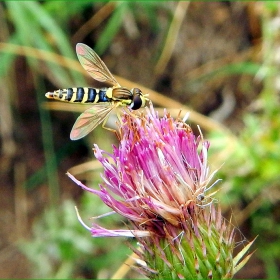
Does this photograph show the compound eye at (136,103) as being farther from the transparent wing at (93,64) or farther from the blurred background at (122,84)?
the blurred background at (122,84)

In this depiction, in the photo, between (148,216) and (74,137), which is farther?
(74,137)

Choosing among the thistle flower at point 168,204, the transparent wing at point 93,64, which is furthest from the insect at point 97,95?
the thistle flower at point 168,204

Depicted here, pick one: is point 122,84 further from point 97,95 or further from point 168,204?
point 168,204

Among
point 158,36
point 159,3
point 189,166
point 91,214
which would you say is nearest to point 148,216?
point 189,166

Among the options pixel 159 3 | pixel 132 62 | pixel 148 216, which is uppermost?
pixel 159 3

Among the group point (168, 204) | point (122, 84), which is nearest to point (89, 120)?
point (168, 204)

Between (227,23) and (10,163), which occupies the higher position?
(227,23)

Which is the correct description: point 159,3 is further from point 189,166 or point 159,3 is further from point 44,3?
point 189,166
